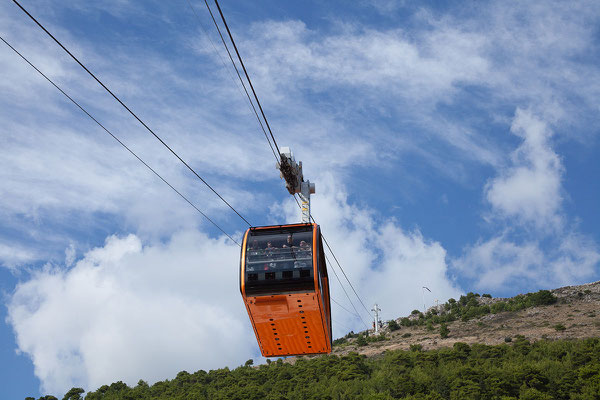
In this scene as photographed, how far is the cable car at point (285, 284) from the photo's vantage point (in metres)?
20.3

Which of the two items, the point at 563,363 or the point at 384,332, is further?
the point at 384,332

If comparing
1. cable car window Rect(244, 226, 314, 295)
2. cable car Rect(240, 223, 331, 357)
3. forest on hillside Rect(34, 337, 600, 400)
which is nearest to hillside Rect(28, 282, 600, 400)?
forest on hillside Rect(34, 337, 600, 400)

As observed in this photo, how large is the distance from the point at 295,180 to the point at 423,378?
1467 inches

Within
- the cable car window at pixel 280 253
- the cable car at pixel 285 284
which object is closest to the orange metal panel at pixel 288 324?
the cable car at pixel 285 284

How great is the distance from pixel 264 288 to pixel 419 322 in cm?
8941

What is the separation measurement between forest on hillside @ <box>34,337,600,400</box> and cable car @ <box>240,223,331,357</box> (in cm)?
3044

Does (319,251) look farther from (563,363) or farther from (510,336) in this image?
(510,336)

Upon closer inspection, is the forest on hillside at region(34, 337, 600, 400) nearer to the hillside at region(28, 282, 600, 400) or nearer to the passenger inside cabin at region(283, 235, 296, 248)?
the hillside at region(28, 282, 600, 400)

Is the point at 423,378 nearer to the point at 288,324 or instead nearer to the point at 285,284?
the point at 288,324

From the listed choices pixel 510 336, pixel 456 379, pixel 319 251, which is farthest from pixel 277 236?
pixel 510 336

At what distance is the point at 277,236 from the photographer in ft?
70.0

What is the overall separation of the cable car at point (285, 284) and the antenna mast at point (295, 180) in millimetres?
3288

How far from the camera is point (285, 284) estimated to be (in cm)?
2027

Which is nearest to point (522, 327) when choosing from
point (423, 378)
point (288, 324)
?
point (423, 378)
